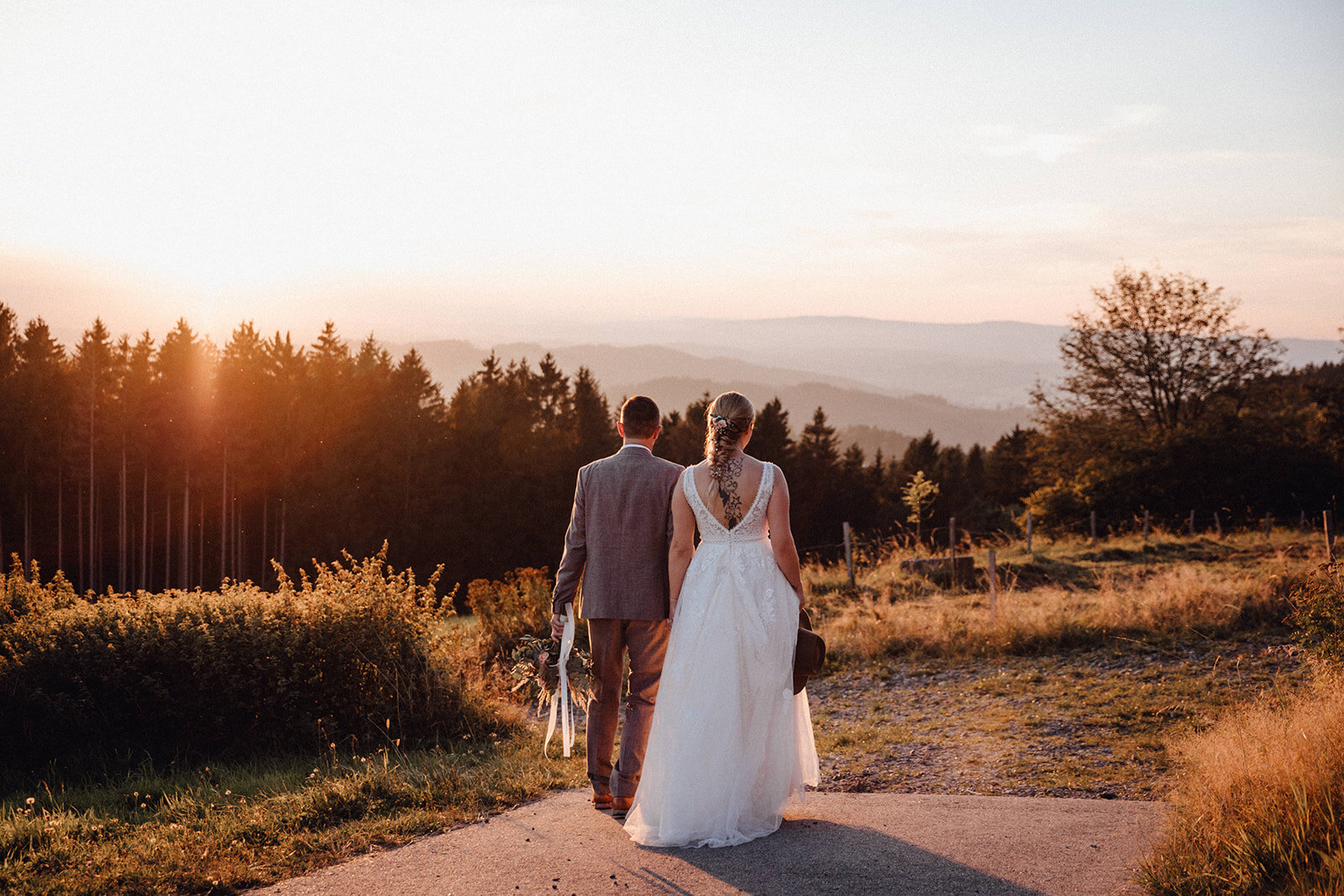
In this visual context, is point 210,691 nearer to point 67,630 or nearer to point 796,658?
point 67,630

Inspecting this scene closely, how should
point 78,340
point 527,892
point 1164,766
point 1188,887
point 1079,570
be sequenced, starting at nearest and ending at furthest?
point 1188,887
point 527,892
point 1164,766
point 1079,570
point 78,340

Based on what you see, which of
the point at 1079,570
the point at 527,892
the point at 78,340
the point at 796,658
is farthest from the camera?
the point at 78,340

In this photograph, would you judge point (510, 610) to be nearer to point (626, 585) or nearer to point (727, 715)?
point (626, 585)

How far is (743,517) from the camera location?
476 cm

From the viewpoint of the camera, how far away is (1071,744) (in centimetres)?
696

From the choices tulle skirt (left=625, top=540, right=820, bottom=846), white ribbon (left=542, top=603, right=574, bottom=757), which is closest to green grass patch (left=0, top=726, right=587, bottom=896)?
white ribbon (left=542, top=603, right=574, bottom=757)

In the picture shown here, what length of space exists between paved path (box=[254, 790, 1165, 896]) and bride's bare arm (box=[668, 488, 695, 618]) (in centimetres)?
122

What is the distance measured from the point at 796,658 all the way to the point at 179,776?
195 inches

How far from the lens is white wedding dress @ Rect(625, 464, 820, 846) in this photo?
14.7 feet

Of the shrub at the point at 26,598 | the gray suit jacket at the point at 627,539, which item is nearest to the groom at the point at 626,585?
the gray suit jacket at the point at 627,539

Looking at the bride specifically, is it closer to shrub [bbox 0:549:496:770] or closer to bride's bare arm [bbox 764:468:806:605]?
bride's bare arm [bbox 764:468:806:605]

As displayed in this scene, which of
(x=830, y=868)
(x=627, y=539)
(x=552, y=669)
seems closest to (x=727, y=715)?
(x=830, y=868)

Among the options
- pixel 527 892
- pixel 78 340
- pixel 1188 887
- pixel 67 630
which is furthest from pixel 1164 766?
pixel 78 340

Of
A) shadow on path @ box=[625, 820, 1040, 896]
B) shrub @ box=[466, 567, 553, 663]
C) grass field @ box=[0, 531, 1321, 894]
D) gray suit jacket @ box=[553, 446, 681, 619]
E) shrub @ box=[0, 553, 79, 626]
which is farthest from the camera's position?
shrub @ box=[466, 567, 553, 663]
